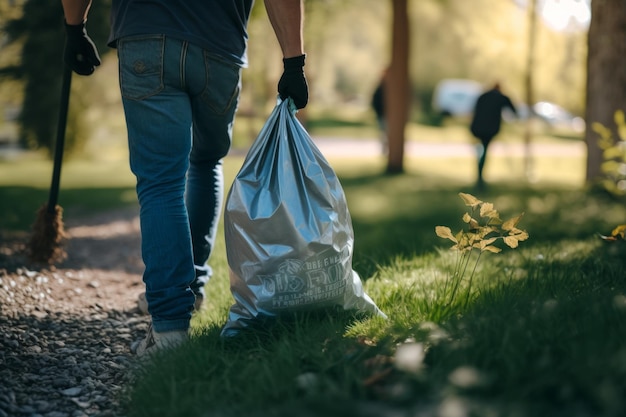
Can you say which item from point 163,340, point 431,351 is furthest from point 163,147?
point 431,351

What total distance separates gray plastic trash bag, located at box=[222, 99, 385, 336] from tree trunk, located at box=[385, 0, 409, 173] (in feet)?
31.4

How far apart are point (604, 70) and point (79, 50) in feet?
24.6

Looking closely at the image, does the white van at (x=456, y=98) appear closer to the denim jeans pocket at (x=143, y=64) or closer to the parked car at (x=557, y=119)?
the parked car at (x=557, y=119)

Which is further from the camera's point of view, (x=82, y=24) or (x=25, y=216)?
(x=25, y=216)

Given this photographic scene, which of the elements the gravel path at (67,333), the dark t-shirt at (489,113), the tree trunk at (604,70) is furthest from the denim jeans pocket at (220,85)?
the dark t-shirt at (489,113)

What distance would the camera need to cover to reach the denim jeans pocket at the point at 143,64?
8.09 ft

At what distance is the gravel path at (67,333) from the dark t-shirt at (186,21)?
128cm

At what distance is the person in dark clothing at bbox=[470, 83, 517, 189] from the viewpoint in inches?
404

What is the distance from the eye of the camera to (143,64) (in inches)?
97.0

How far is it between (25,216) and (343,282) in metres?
5.16

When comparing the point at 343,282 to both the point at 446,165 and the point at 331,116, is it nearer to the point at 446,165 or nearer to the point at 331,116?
the point at 446,165

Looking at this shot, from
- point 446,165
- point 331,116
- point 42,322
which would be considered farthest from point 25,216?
point 331,116

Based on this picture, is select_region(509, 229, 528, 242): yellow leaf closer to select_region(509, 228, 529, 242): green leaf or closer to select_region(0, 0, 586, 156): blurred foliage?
select_region(509, 228, 529, 242): green leaf

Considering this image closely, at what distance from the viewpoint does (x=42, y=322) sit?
3.09m
